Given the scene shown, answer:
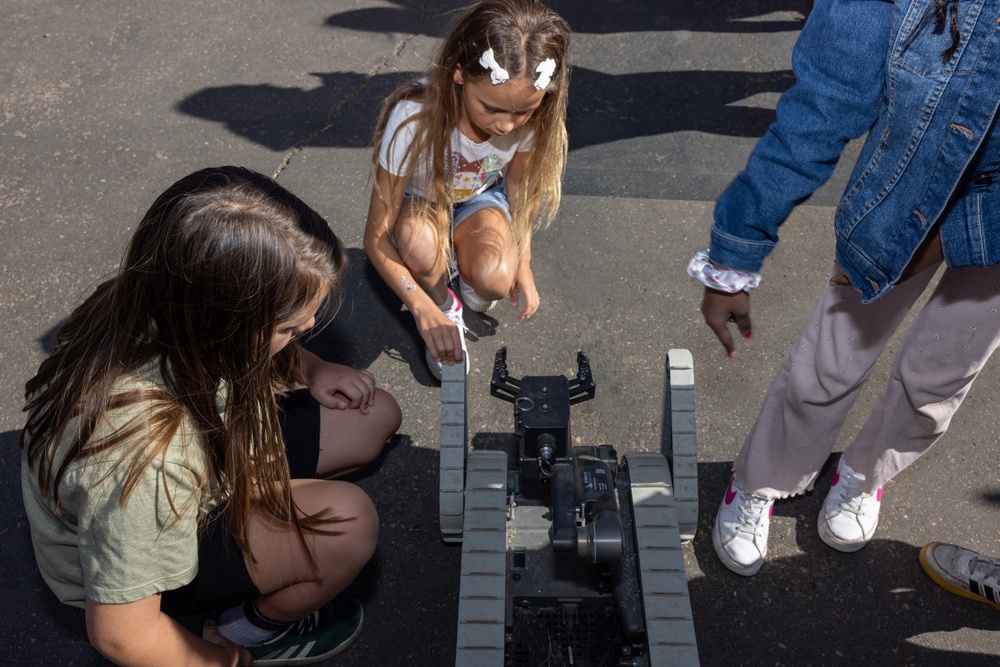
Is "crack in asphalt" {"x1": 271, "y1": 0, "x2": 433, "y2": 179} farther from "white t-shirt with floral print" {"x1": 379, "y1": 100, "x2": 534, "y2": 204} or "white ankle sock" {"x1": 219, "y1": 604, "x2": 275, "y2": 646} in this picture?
"white ankle sock" {"x1": 219, "y1": 604, "x2": 275, "y2": 646}

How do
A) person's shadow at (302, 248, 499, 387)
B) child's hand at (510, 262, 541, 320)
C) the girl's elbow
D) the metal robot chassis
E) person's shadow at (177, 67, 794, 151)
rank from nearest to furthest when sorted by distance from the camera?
the girl's elbow < the metal robot chassis < child's hand at (510, 262, 541, 320) < person's shadow at (302, 248, 499, 387) < person's shadow at (177, 67, 794, 151)

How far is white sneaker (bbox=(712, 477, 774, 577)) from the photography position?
2.32 metres

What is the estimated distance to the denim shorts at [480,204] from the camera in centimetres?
275

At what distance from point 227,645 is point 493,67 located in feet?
5.18

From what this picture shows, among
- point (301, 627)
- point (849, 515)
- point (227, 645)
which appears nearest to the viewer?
point (227, 645)

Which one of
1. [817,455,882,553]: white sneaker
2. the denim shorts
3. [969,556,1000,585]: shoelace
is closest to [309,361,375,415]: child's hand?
the denim shorts

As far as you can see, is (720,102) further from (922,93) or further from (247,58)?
(922,93)

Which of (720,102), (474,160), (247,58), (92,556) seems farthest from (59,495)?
(720,102)

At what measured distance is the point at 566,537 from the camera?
167 centimetres

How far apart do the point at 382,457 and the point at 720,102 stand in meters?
2.28

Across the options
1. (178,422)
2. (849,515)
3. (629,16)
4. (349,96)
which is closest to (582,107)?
(629,16)

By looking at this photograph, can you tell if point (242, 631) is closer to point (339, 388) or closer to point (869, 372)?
point (339, 388)

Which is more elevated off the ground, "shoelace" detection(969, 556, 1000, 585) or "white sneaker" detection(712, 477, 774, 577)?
"white sneaker" detection(712, 477, 774, 577)

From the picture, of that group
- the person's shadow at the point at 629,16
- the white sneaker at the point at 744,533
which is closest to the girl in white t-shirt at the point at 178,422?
the white sneaker at the point at 744,533
